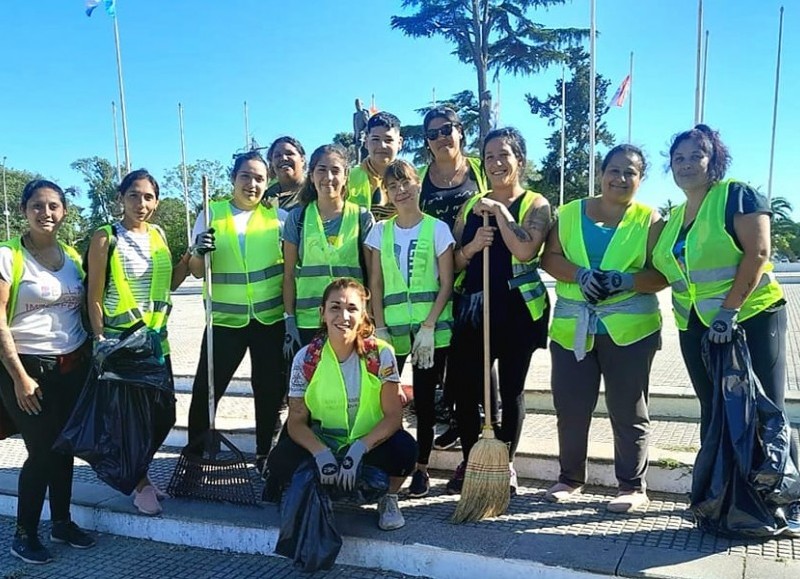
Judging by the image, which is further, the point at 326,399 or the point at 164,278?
the point at 164,278

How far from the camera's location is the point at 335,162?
12.6ft

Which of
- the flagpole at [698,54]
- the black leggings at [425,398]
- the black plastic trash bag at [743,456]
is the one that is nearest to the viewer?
the black plastic trash bag at [743,456]

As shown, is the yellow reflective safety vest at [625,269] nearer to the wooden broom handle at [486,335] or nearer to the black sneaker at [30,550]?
the wooden broom handle at [486,335]

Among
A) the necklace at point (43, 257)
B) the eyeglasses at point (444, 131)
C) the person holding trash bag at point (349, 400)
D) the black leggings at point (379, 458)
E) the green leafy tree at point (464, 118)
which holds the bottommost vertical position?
the black leggings at point (379, 458)

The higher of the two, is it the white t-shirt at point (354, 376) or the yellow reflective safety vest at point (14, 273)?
the yellow reflective safety vest at point (14, 273)

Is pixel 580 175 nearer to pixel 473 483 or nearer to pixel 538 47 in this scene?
pixel 538 47

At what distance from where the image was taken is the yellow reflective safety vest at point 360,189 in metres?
4.37

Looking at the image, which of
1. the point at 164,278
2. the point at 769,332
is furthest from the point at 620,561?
the point at 164,278

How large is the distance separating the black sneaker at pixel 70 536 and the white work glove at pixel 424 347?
2057mm

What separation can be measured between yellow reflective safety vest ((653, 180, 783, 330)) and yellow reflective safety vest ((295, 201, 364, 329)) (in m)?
1.70

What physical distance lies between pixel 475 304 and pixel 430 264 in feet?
1.11

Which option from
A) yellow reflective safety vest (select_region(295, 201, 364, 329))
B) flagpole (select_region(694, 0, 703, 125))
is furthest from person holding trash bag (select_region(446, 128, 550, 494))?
flagpole (select_region(694, 0, 703, 125))

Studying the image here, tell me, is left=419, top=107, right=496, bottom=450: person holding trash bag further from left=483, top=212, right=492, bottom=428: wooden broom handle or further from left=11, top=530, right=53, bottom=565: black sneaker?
left=11, top=530, right=53, bottom=565: black sneaker

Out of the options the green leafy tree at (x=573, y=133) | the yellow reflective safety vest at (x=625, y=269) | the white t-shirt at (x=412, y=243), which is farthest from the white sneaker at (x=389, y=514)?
the green leafy tree at (x=573, y=133)
